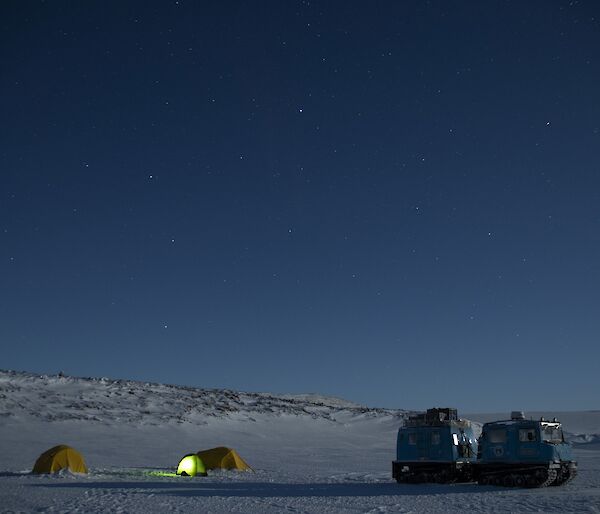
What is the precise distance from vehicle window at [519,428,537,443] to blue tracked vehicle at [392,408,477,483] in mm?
2690

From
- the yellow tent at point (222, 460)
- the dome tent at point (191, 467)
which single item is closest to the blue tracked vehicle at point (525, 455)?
the yellow tent at point (222, 460)

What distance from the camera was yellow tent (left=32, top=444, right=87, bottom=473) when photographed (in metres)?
29.2

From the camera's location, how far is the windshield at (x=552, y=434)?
2416cm

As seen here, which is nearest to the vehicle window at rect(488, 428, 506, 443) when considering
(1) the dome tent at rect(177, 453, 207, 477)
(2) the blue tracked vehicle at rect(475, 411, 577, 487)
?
(2) the blue tracked vehicle at rect(475, 411, 577, 487)

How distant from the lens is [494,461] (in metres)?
24.8

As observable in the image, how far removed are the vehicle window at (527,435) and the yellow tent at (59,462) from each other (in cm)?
1782

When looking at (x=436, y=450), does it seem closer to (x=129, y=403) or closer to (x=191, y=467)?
(x=191, y=467)

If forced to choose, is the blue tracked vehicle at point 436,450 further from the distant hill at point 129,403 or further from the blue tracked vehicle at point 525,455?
the distant hill at point 129,403

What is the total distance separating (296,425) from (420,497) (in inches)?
1716

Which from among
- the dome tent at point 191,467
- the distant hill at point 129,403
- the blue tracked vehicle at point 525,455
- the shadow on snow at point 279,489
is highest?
the distant hill at point 129,403

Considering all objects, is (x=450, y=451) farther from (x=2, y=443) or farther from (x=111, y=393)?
(x=111, y=393)

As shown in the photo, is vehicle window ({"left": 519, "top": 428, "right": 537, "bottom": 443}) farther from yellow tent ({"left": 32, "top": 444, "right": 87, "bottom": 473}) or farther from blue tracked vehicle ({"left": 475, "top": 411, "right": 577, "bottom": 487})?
yellow tent ({"left": 32, "top": 444, "right": 87, "bottom": 473})

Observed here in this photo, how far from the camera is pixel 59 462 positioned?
2938 centimetres

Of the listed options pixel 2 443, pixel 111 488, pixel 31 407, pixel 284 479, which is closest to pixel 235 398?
pixel 31 407
